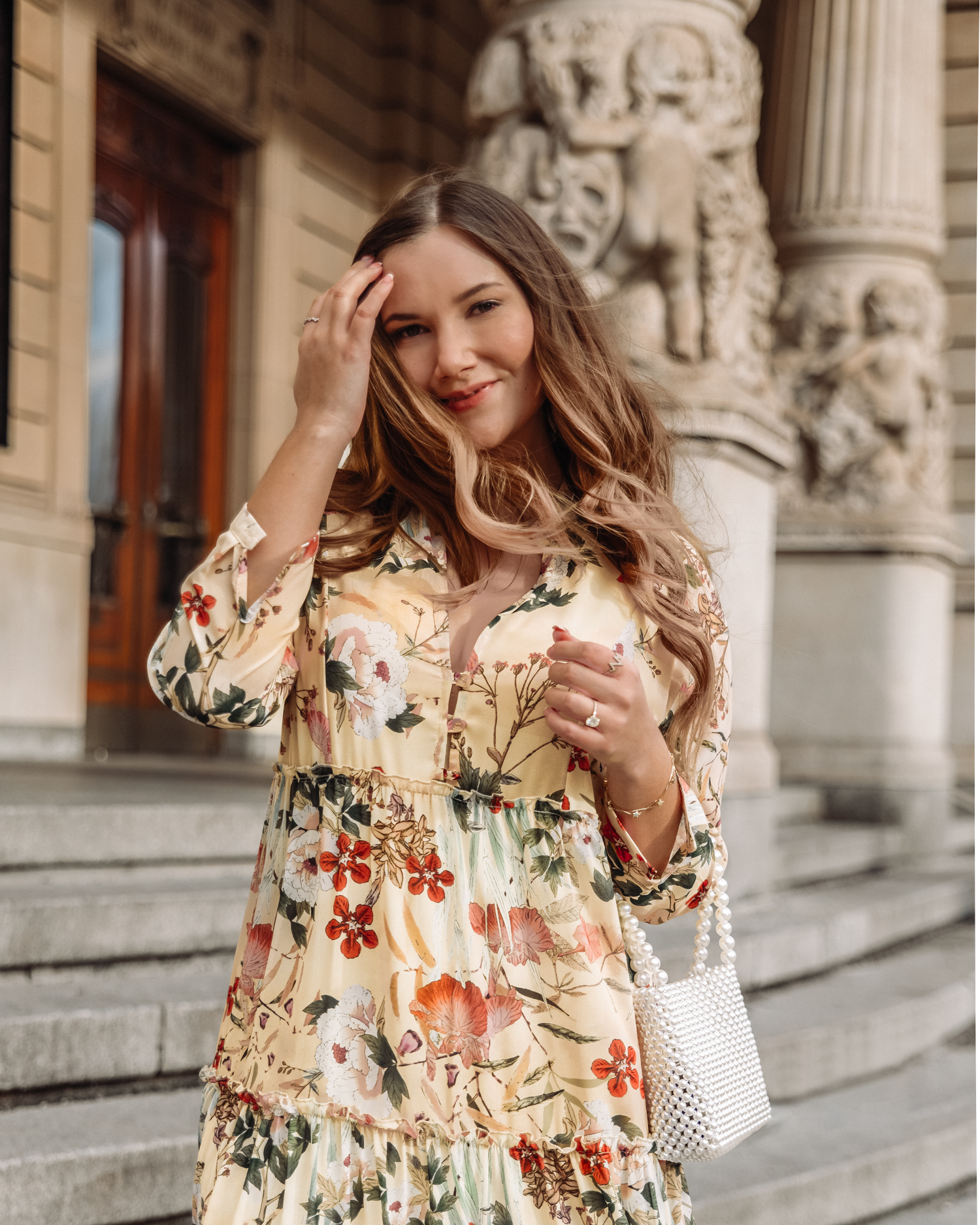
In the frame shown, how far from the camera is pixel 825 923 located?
5.13m

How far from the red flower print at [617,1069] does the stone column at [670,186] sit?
3.07 metres

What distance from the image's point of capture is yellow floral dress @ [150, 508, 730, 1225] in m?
1.50

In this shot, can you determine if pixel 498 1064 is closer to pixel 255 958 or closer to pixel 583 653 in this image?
pixel 255 958

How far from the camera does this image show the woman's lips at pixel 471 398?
1675mm

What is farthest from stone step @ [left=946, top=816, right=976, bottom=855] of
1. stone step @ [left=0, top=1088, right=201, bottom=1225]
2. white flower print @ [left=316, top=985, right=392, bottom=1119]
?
white flower print @ [left=316, top=985, right=392, bottom=1119]

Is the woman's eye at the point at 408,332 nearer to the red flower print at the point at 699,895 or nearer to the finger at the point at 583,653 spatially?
the finger at the point at 583,653

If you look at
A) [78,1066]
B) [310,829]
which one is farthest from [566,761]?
[78,1066]

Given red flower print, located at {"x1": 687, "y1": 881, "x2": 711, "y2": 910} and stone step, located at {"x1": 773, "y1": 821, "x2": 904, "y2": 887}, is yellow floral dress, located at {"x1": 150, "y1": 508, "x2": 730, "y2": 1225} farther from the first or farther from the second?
stone step, located at {"x1": 773, "y1": 821, "x2": 904, "y2": 887}

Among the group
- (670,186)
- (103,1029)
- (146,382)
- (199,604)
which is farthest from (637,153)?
(146,382)

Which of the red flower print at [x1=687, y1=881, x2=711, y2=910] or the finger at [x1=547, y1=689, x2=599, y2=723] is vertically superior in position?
the finger at [x1=547, y1=689, x2=599, y2=723]

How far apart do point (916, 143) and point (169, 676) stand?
7.23m

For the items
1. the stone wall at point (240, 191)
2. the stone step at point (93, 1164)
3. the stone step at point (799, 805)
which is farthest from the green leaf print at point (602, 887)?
the stone wall at point (240, 191)

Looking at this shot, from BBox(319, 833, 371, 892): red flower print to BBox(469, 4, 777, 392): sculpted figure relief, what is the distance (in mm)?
3312

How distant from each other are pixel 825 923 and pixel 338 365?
415 centimetres
